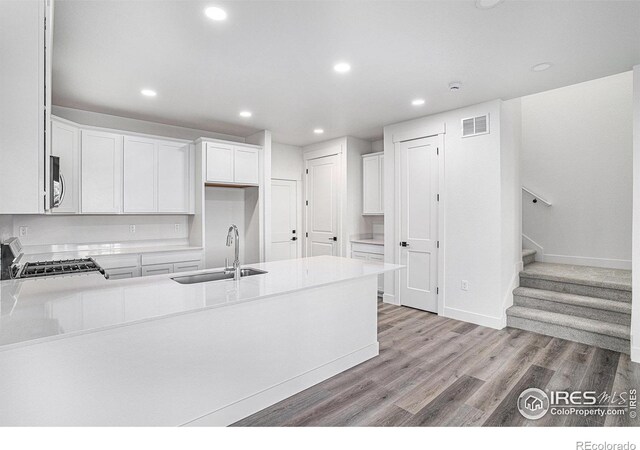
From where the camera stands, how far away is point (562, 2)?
1996 millimetres

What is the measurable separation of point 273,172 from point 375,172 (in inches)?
70.5

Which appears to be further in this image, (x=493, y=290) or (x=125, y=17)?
(x=493, y=290)

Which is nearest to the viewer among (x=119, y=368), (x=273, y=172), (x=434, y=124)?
(x=119, y=368)

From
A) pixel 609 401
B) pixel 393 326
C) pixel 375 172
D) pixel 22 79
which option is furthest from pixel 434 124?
pixel 22 79

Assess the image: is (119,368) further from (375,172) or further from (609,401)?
(375,172)

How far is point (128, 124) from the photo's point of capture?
438 cm

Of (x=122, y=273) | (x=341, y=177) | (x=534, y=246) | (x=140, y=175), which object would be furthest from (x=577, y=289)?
(x=140, y=175)

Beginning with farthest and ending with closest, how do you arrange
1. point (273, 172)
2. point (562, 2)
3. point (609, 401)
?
point (273, 172) → point (609, 401) → point (562, 2)

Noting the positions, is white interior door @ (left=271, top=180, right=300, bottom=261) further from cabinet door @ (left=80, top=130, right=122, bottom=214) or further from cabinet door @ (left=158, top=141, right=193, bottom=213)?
cabinet door @ (left=80, top=130, right=122, bottom=214)

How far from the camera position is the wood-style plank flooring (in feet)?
6.86

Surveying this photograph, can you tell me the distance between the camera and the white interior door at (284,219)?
587 cm

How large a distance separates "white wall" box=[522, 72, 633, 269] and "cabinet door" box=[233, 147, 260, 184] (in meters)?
4.23

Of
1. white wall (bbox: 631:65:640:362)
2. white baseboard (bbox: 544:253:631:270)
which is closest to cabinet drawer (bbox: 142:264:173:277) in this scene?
white wall (bbox: 631:65:640:362)
